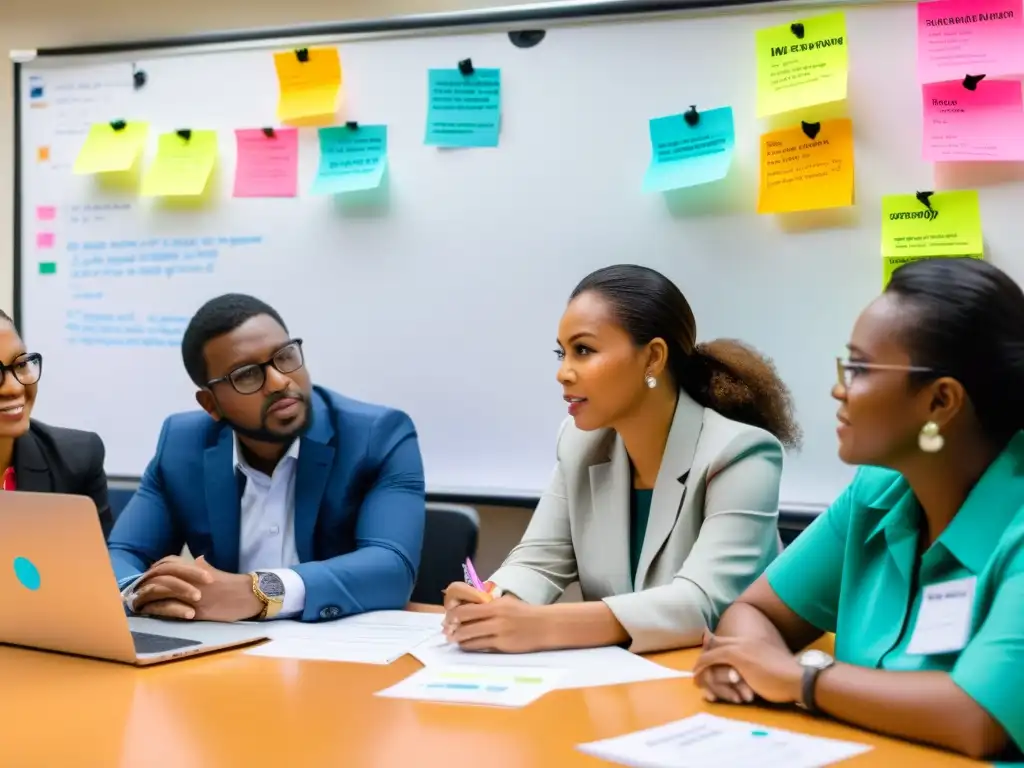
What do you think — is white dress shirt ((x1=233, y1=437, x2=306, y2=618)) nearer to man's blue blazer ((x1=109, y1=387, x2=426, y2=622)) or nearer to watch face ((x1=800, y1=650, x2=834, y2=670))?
man's blue blazer ((x1=109, y1=387, x2=426, y2=622))

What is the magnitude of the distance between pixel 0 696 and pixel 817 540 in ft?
3.69

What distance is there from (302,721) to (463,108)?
5.72ft

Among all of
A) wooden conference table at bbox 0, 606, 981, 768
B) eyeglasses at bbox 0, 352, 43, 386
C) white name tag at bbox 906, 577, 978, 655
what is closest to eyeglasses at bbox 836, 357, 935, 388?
white name tag at bbox 906, 577, 978, 655

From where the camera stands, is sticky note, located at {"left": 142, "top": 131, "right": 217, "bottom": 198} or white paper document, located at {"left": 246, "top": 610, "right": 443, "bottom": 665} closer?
white paper document, located at {"left": 246, "top": 610, "right": 443, "bottom": 665}

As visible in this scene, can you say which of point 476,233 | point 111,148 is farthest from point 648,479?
point 111,148

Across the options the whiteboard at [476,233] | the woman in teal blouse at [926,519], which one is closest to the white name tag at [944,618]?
the woman in teal blouse at [926,519]

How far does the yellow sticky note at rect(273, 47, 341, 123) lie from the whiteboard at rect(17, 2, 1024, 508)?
41mm

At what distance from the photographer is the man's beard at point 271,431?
205 cm

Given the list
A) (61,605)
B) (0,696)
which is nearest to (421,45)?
(61,605)

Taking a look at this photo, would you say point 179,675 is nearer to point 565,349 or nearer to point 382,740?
point 382,740

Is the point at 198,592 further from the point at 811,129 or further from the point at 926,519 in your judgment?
the point at 811,129

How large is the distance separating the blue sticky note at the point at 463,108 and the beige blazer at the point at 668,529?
912mm

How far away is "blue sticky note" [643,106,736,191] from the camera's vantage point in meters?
2.37

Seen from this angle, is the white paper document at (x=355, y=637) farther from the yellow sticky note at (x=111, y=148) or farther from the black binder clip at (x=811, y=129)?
the yellow sticky note at (x=111, y=148)
